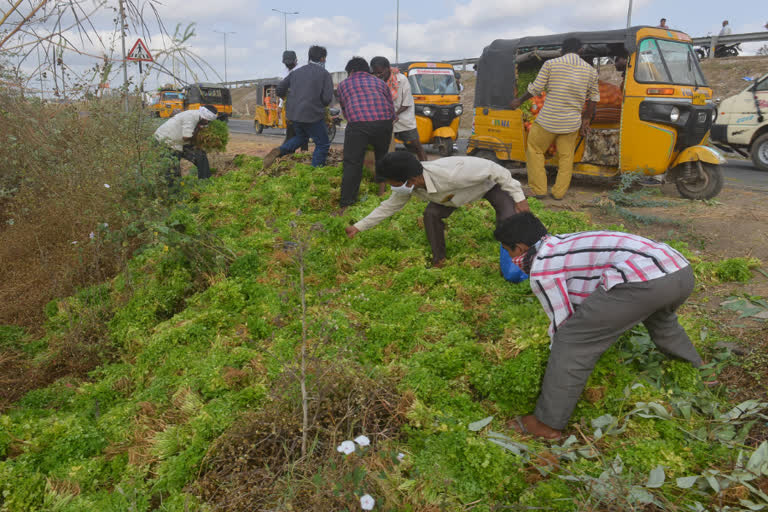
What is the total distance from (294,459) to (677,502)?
72.8 inches

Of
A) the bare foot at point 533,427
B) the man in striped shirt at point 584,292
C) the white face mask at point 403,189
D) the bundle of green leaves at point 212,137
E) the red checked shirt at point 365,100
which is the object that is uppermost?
the red checked shirt at point 365,100

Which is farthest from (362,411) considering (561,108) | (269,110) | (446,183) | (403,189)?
(269,110)

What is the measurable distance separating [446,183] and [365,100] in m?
2.31

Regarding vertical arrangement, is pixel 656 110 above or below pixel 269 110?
below

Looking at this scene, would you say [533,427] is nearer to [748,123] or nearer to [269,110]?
[748,123]

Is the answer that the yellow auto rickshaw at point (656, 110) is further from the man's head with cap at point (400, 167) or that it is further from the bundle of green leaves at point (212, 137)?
the bundle of green leaves at point (212, 137)

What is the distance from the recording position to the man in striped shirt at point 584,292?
273cm

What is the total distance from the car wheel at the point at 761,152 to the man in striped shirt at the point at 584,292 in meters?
10.3

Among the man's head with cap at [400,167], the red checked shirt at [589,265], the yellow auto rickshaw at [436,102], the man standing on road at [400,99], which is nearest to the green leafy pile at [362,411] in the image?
the red checked shirt at [589,265]

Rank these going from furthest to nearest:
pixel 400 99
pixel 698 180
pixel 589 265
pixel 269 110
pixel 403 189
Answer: pixel 269 110 < pixel 400 99 < pixel 698 180 < pixel 403 189 < pixel 589 265

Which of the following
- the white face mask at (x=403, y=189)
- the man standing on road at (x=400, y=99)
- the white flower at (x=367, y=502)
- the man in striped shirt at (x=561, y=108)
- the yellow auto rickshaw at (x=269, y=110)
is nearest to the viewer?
the white flower at (x=367, y=502)

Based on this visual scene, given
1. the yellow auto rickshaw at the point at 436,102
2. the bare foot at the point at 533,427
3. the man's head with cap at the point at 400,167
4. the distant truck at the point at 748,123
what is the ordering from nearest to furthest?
the bare foot at the point at 533,427 < the man's head with cap at the point at 400,167 < the distant truck at the point at 748,123 < the yellow auto rickshaw at the point at 436,102

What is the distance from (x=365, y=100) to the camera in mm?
6316

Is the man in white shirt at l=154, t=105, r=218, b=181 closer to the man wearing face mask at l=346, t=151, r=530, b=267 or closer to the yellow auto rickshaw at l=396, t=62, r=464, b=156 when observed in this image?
the man wearing face mask at l=346, t=151, r=530, b=267
